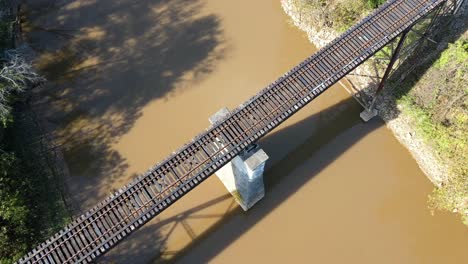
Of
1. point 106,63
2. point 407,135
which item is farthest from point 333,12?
point 106,63

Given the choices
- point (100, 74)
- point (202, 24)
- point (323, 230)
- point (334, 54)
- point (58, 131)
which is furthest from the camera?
point (202, 24)

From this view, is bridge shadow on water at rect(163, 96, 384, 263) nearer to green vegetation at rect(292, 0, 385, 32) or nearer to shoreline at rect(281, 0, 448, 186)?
shoreline at rect(281, 0, 448, 186)

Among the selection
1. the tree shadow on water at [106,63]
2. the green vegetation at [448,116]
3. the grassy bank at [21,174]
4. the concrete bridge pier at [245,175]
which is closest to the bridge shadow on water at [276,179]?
the concrete bridge pier at [245,175]

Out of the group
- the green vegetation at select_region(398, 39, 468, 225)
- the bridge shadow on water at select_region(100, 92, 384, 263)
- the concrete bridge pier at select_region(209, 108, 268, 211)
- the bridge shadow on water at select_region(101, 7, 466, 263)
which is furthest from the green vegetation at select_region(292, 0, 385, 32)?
the concrete bridge pier at select_region(209, 108, 268, 211)

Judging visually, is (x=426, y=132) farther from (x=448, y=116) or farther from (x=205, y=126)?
(x=205, y=126)

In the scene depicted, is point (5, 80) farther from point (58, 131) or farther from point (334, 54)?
point (334, 54)

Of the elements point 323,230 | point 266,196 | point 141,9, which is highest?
point 141,9

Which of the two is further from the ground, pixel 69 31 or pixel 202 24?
pixel 69 31

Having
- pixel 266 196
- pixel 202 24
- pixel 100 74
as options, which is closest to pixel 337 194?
pixel 266 196
